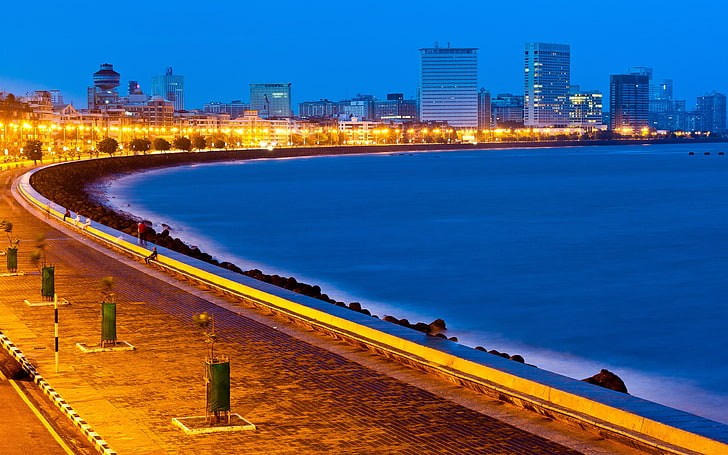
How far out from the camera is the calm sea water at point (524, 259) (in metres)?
22.5

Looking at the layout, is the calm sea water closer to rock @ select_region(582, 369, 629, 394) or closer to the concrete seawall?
rock @ select_region(582, 369, 629, 394)

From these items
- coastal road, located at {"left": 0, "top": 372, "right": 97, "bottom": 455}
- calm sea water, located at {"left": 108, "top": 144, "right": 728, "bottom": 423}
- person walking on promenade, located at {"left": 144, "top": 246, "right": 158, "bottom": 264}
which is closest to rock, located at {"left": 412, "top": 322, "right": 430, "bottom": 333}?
calm sea water, located at {"left": 108, "top": 144, "right": 728, "bottom": 423}

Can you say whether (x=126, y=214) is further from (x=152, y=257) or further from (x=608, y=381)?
(x=608, y=381)

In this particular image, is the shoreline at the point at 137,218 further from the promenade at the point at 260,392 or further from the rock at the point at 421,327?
the promenade at the point at 260,392

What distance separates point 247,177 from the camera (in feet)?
386

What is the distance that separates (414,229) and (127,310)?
36646 millimetres

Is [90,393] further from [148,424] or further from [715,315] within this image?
[715,315]

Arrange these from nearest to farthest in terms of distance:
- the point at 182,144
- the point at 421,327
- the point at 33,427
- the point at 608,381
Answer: the point at 33,427
the point at 608,381
the point at 421,327
the point at 182,144

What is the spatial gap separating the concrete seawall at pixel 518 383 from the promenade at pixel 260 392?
7.8 inches

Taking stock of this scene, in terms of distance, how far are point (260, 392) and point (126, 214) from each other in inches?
1669

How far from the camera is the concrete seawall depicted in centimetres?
1036

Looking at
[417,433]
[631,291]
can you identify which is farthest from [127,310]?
[631,291]

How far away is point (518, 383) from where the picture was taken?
12453 millimetres

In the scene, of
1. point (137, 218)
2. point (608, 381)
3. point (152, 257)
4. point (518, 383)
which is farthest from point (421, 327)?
point (137, 218)
